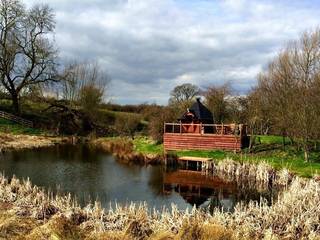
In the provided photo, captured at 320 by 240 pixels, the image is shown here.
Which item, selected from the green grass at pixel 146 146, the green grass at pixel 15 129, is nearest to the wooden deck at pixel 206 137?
the green grass at pixel 146 146

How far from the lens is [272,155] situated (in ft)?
86.2

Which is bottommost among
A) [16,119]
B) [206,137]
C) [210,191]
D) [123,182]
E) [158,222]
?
[210,191]

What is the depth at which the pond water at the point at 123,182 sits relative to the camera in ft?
61.7

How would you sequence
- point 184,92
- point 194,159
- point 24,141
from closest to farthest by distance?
point 194,159 < point 24,141 < point 184,92

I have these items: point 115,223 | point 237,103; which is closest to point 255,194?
point 115,223

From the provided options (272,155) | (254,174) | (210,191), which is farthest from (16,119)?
(254,174)

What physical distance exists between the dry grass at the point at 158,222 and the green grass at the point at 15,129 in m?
29.7

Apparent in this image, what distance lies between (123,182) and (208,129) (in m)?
12.0

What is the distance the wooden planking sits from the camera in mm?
29106

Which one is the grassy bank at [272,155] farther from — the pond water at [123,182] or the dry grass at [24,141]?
→ the dry grass at [24,141]

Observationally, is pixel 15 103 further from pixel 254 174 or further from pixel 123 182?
pixel 254 174

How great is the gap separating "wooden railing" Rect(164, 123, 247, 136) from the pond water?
535cm

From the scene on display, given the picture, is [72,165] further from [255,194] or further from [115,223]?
[115,223]

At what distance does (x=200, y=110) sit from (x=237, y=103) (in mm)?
9611
